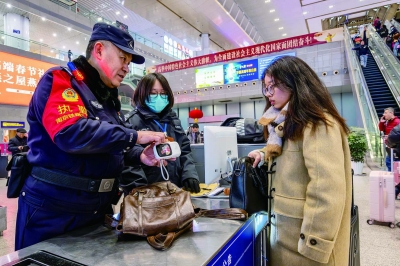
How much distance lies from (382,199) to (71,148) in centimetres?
360

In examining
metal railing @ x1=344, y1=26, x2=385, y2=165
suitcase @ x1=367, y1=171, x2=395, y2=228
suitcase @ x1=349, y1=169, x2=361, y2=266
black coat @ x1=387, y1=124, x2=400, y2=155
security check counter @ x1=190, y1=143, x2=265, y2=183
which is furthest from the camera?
metal railing @ x1=344, y1=26, x2=385, y2=165

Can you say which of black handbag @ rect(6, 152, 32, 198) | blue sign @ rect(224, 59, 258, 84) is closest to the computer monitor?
black handbag @ rect(6, 152, 32, 198)

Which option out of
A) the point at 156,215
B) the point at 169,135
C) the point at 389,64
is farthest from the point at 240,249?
the point at 389,64

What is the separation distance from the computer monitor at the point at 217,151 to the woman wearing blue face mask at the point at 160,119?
201mm

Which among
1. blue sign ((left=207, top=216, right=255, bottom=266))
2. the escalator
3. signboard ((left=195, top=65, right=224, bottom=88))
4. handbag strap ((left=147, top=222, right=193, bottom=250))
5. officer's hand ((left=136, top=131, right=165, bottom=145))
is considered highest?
signboard ((left=195, top=65, right=224, bottom=88))

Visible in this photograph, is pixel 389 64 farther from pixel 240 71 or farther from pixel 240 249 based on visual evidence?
pixel 240 249

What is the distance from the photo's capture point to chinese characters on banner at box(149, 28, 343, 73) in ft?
35.7

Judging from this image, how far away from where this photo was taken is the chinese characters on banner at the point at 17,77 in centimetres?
841

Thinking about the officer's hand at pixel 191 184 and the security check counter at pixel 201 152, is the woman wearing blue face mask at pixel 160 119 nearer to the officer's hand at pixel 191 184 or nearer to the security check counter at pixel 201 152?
the officer's hand at pixel 191 184

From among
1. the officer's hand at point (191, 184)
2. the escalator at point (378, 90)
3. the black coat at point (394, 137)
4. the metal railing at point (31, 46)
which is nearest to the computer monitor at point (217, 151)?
the officer's hand at point (191, 184)

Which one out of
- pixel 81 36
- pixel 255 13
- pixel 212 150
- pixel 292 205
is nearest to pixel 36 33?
pixel 81 36

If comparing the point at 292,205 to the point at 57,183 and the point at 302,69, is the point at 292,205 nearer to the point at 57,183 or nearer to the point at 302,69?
the point at 302,69

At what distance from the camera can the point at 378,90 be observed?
8.77 m

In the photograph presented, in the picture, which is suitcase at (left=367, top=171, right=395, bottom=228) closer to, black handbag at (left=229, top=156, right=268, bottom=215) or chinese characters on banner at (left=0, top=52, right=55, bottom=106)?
black handbag at (left=229, top=156, right=268, bottom=215)
